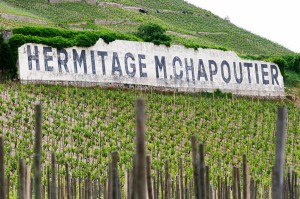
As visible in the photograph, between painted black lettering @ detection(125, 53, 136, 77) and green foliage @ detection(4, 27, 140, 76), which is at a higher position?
green foliage @ detection(4, 27, 140, 76)

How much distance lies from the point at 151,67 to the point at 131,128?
9051mm

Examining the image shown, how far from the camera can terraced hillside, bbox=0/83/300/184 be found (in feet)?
95.8

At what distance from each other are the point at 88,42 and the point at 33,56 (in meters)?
3.40

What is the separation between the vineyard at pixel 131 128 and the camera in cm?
2891

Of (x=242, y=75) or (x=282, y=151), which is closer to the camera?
(x=282, y=151)

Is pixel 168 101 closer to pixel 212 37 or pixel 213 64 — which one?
pixel 213 64

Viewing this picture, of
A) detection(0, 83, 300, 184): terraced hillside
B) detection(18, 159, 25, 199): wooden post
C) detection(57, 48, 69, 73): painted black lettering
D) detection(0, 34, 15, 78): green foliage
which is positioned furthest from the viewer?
detection(57, 48, 69, 73): painted black lettering

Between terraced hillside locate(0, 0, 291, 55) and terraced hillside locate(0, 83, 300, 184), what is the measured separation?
2157 centimetres

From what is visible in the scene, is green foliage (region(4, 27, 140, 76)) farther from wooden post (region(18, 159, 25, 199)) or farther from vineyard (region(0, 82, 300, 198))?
wooden post (region(18, 159, 25, 199))

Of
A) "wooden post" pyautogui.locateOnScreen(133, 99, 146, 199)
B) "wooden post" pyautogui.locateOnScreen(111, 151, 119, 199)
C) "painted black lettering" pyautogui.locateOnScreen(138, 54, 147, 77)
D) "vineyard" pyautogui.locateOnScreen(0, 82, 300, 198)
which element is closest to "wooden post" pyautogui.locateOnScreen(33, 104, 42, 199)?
"wooden post" pyautogui.locateOnScreen(111, 151, 119, 199)

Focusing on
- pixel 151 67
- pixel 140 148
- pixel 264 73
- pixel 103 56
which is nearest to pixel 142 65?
pixel 151 67

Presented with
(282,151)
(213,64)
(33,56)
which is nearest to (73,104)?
(33,56)

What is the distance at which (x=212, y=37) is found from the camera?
79.8 metres

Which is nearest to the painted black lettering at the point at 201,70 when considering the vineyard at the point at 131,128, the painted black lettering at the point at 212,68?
the painted black lettering at the point at 212,68
